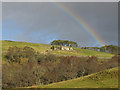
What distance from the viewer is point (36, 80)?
47.4 metres

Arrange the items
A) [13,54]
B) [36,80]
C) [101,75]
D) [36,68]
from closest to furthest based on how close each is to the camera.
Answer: [101,75] → [36,80] → [36,68] → [13,54]

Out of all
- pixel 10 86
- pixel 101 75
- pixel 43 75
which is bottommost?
pixel 10 86

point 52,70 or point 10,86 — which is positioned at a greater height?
point 52,70

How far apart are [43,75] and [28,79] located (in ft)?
17.3

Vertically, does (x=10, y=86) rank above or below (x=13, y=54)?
below

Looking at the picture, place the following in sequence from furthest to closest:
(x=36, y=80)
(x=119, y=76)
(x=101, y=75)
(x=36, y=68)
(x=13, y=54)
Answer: (x=13, y=54)
(x=36, y=68)
(x=36, y=80)
(x=101, y=75)
(x=119, y=76)

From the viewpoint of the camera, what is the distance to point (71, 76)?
49.7m

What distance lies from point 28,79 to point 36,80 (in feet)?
→ 8.90

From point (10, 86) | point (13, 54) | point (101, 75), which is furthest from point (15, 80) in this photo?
point (13, 54)

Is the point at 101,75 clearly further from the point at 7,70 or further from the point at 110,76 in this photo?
the point at 7,70

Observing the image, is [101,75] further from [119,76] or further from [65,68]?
[65,68]

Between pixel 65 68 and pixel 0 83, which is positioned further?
pixel 65 68

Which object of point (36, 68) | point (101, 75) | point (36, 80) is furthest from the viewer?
point (36, 68)

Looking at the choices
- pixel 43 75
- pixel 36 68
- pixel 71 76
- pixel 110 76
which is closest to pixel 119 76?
pixel 110 76
